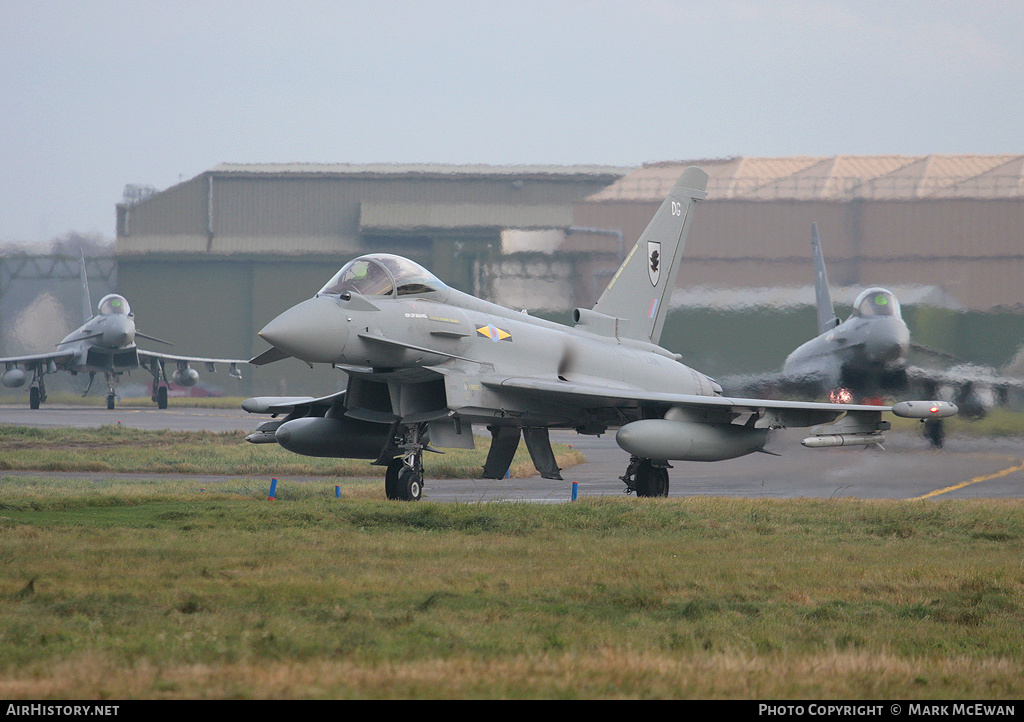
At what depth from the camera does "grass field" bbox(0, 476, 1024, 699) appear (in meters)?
5.50

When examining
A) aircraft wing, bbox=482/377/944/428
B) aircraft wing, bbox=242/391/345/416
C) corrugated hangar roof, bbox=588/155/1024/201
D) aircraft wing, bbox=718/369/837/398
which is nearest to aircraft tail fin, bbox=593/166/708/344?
aircraft wing, bbox=482/377/944/428

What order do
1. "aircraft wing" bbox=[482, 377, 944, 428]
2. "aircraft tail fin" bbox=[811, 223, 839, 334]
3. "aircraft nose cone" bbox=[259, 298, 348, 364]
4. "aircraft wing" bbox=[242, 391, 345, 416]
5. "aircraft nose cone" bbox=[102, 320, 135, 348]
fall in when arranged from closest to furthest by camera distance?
"aircraft nose cone" bbox=[259, 298, 348, 364] → "aircraft wing" bbox=[482, 377, 944, 428] → "aircraft wing" bbox=[242, 391, 345, 416] → "aircraft tail fin" bbox=[811, 223, 839, 334] → "aircraft nose cone" bbox=[102, 320, 135, 348]

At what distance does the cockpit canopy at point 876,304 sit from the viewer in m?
→ 31.3

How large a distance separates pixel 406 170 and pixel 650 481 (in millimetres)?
44841

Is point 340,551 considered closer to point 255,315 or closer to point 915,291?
point 915,291

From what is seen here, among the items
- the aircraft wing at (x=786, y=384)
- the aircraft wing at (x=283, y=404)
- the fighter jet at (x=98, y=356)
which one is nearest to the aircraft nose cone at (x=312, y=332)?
the aircraft wing at (x=283, y=404)

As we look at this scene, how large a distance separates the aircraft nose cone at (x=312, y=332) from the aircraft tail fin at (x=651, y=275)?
5853 millimetres

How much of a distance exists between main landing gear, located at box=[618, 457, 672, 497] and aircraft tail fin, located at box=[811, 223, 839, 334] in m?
16.9

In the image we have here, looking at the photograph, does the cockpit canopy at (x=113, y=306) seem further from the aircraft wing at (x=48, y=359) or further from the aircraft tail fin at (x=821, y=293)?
the aircraft tail fin at (x=821, y=293)

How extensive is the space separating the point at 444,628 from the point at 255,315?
54.8 metres

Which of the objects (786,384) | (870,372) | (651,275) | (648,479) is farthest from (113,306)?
(648,479)

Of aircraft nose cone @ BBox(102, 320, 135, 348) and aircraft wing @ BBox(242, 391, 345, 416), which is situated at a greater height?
aircraft nose cone @ BBox(102, 320, 135, 348)

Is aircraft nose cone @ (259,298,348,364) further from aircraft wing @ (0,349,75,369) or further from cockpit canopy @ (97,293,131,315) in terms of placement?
aircraft wing @ (0,349,75,369)

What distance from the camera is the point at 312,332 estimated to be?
13695mm
